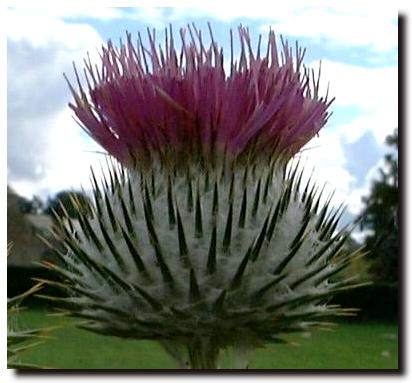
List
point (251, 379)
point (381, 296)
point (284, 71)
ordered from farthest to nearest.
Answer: point (381, 296) → point (251, 379) → point (284, 71)

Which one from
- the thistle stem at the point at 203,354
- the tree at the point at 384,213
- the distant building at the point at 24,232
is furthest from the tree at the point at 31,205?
the thistle stem at the point at 203,354

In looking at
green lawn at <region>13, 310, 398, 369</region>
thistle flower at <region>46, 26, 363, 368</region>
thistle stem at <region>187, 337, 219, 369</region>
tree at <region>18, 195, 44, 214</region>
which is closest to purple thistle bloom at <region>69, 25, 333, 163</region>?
thistle flower at <region>46, 26, 363, 368</region>

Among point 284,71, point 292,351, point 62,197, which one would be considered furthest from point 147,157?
point 292,351

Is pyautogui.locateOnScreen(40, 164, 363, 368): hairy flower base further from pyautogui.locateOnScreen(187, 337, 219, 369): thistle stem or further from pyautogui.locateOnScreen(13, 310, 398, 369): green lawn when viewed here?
pyautogui.locateOnScreen(13, 310, 398, 369): green lawn

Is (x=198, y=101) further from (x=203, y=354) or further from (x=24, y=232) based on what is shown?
(x=24, y=232)

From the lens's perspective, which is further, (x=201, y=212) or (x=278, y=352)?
(x=278, y=352)

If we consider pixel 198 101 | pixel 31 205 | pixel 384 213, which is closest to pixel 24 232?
pixel 31 205

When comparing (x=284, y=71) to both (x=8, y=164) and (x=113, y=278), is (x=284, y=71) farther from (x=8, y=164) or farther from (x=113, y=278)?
(x=8, y=164)
